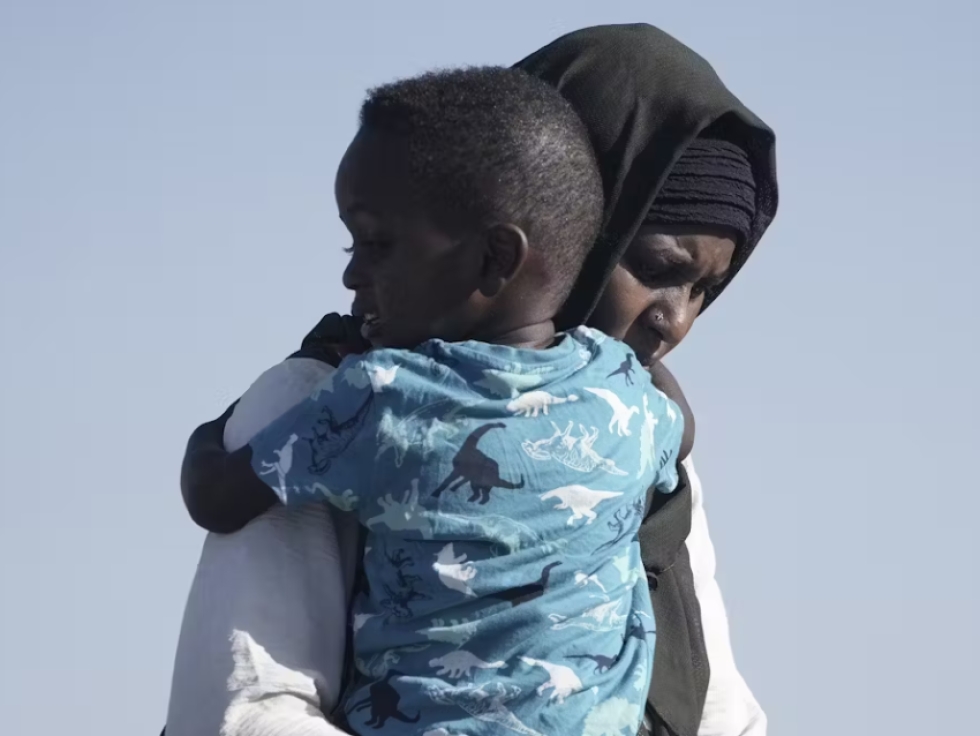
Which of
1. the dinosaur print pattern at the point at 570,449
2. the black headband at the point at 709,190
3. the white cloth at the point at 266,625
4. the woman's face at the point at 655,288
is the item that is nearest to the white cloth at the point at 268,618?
the white cloth at the point at 266,625

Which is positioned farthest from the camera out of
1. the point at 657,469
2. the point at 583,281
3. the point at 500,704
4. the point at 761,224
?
the point at 761,224

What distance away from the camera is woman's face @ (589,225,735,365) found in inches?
128

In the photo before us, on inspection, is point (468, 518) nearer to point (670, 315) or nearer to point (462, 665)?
point (462, 665)

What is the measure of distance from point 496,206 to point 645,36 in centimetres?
79

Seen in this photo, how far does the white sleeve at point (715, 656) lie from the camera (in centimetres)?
351

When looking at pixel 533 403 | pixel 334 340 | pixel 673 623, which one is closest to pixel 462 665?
pixel 533 403

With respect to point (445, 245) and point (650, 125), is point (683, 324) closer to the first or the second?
point (650, 125)

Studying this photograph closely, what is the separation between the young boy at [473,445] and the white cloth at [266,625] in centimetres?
5

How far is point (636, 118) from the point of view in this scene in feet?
10.7

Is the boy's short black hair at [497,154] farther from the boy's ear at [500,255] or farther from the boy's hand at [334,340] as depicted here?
the boy's hand at [334,340]

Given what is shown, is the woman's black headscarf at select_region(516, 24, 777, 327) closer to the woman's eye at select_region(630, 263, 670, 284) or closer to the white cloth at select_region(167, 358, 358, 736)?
the woman's eye at select_region(630, 263, 670, 284)

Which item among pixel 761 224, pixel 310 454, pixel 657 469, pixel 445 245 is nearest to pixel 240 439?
pixel 310 454

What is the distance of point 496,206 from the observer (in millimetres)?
2836

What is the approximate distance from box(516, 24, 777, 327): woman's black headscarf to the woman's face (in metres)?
0.06
